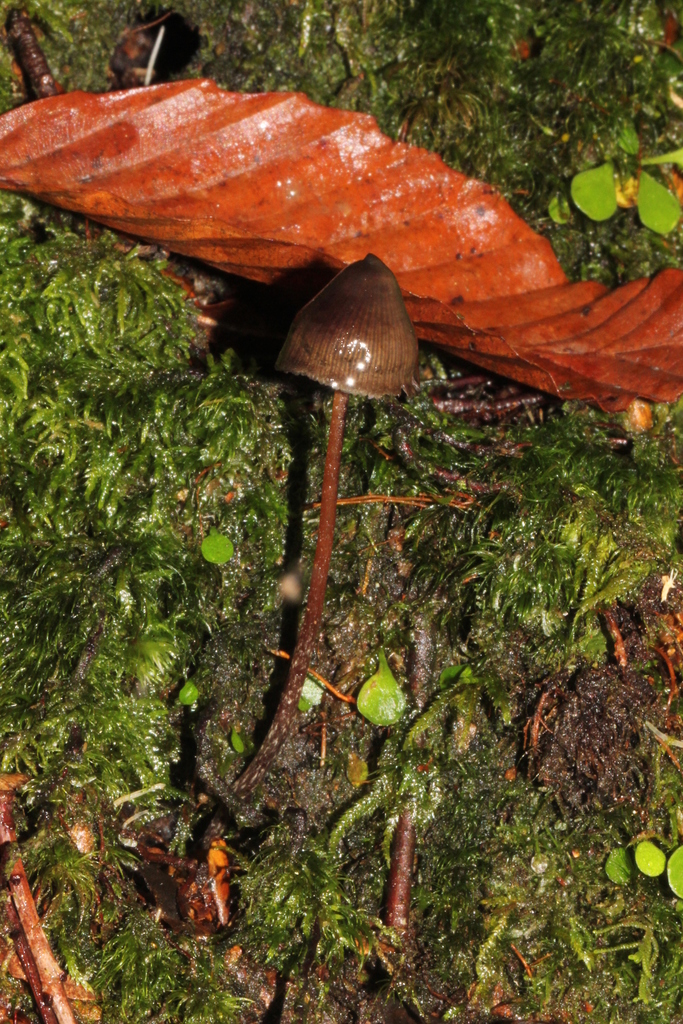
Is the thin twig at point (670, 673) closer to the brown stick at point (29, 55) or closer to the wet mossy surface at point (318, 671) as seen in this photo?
the wet mossy surface at point (318, 671)

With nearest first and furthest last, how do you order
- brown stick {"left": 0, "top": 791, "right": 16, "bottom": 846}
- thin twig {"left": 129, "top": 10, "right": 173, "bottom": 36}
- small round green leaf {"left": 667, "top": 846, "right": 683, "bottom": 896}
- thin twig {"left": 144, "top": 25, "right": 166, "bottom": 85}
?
brown stick {"left": 0, "top": 791, "right": 16, "bottom": 846} < small round green leaf {"left": 667, "top": 846, "right": 683, "bottom": 896} < thin twig {"left": 129, "top": 10, "right": 173, "bottom": 36} < thin twig {"left": 144, "top": 25, "right": 166, "bottom": 85}

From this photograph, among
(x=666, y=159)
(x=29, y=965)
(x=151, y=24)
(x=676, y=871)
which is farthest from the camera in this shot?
(x=666, y=159)

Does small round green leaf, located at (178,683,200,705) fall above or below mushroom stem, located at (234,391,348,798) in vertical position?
below

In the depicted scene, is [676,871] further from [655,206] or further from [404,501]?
[655,206]

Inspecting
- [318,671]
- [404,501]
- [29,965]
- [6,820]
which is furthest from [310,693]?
[29,965]

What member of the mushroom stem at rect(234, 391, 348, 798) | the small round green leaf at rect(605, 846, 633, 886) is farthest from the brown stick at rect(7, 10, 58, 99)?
the small round green leaf at rect(605, 846, 633, 886)

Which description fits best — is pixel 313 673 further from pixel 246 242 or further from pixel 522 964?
pixel 246 242

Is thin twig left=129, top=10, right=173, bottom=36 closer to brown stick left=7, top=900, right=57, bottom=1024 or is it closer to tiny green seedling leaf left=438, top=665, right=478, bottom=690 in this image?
tiny green seedling leaf left=438, top=665, right=478, bottom=690
